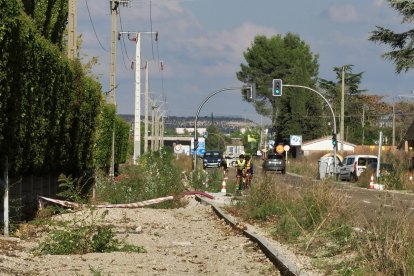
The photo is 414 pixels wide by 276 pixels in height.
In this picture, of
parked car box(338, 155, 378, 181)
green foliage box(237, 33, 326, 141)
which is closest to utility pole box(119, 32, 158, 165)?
parked car box(338, 155, 378, 181)

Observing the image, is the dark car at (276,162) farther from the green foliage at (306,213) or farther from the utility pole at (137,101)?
the green foliage at (306,213)

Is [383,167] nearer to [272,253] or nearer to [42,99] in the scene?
[42,99]

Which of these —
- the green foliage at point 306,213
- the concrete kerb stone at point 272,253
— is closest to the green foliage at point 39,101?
the concrete kerb stone at point 272,253

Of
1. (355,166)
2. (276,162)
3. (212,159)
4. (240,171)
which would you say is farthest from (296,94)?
(240,171)

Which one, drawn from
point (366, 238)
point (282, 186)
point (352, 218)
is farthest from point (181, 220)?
point (366, 238)

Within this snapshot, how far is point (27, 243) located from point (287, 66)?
102114 mm

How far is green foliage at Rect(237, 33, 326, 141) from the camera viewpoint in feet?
375

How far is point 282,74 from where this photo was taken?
4547 inches

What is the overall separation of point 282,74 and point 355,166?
63.2 m

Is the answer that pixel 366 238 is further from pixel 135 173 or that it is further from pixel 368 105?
pixel 368 105

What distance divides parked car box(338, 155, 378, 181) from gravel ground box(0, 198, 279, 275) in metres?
31.4

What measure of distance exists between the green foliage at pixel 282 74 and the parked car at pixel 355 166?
57.6m

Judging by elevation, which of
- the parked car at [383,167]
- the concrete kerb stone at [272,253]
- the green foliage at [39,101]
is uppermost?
the green foliage at [39,101]

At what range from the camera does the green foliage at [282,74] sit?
11425 cm
